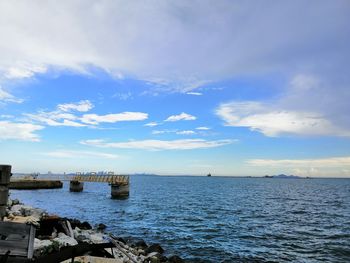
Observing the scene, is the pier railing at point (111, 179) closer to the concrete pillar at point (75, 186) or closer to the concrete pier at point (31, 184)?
the concrete pillar at point (75, 186)

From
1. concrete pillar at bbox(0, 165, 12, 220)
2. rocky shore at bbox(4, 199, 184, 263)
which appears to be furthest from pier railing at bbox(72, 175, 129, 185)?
concrete pillar at bbox(0, 165, 12, 220)

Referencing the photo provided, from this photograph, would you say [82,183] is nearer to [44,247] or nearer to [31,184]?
[31,184]

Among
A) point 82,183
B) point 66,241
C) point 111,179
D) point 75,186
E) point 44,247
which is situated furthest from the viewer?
point 82,183

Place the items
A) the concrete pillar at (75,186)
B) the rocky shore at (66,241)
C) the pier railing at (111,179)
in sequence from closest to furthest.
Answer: the rocky shore at (66,241) < the pier railing at (111,179) < the concrete pillar at (75,186)

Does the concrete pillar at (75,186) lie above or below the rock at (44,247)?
above

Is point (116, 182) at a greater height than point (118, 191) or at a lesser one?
greater

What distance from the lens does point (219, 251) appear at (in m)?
22.3

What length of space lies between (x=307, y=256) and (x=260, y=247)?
10.7 ft

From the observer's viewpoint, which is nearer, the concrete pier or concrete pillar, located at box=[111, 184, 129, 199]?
concrete pillar, located at box=[111, 184, 129, 199]

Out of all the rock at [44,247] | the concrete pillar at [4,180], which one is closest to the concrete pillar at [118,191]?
the rock at [44,247]

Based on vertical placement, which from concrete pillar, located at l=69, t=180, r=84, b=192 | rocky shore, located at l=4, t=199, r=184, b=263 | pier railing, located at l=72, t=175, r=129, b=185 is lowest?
rocky shore, located at l=4, t=199, r=184, b=263

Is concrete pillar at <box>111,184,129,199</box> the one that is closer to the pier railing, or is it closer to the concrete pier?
the pier railing

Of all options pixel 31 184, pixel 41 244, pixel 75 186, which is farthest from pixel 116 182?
pixel 41 244

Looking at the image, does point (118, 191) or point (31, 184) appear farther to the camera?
point (31, 184)
